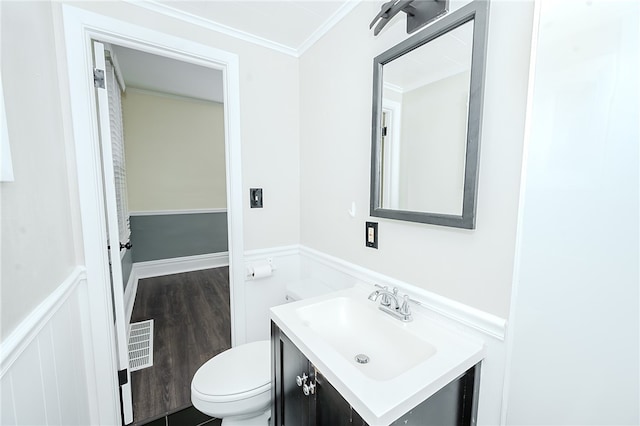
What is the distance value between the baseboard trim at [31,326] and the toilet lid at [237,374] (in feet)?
2.11

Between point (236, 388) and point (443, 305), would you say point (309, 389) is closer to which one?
point (236, 388)

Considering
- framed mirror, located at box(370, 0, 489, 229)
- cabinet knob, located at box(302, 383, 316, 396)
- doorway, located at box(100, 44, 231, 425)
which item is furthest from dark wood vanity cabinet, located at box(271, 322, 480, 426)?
doorway, located at box(100, 44, 231, 425)

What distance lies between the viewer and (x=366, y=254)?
1390mm

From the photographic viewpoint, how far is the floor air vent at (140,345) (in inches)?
78.0

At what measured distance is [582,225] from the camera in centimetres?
67

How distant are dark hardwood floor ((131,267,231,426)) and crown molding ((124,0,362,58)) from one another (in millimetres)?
2283

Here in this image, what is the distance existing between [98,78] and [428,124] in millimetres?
1612

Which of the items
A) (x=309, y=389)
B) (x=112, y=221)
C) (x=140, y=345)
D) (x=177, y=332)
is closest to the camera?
(x=309, y=389)

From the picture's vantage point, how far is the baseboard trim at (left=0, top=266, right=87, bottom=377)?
25.5 inches

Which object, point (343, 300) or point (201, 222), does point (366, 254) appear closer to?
point (343, 300)

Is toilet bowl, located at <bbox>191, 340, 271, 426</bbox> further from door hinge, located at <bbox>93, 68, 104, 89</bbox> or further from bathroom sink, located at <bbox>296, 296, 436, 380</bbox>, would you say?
door hinge, located at <bbox>93, 68, 104, 89</bbox>

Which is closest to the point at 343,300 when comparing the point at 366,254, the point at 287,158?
the point at 366,254

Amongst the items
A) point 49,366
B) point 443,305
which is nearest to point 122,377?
point 49,366

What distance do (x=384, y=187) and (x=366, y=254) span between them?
37 cm
